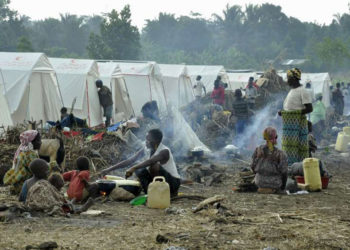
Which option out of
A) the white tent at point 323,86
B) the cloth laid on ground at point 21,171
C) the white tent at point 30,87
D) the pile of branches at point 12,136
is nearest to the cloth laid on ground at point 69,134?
the pile of branches at point 12,136

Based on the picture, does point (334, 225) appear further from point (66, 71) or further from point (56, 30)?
point (56, 30)

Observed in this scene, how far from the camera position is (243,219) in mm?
5797

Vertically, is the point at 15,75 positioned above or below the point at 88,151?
above

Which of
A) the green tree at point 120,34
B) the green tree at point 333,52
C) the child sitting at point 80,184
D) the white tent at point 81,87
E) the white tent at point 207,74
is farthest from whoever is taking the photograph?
the green tree at point 333,52

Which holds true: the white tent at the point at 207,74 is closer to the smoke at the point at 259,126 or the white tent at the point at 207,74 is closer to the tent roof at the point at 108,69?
the tent roof at the point at 108,69

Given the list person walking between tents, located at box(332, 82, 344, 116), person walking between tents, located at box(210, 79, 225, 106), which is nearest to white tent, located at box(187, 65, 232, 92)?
person walking between tents, located at box(332, 82, 344, 116)

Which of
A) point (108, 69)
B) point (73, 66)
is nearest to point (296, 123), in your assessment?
point (73, 66)

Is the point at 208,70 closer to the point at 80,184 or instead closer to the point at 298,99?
the point at 298,99

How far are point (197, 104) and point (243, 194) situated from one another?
1037 centimetres

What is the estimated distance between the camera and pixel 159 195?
6.73 meters

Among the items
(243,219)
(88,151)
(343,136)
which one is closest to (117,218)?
(243,219)

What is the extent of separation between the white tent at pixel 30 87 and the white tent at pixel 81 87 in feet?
2.89

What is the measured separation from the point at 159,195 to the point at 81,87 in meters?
11.4

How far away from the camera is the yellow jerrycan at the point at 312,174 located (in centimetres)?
812
